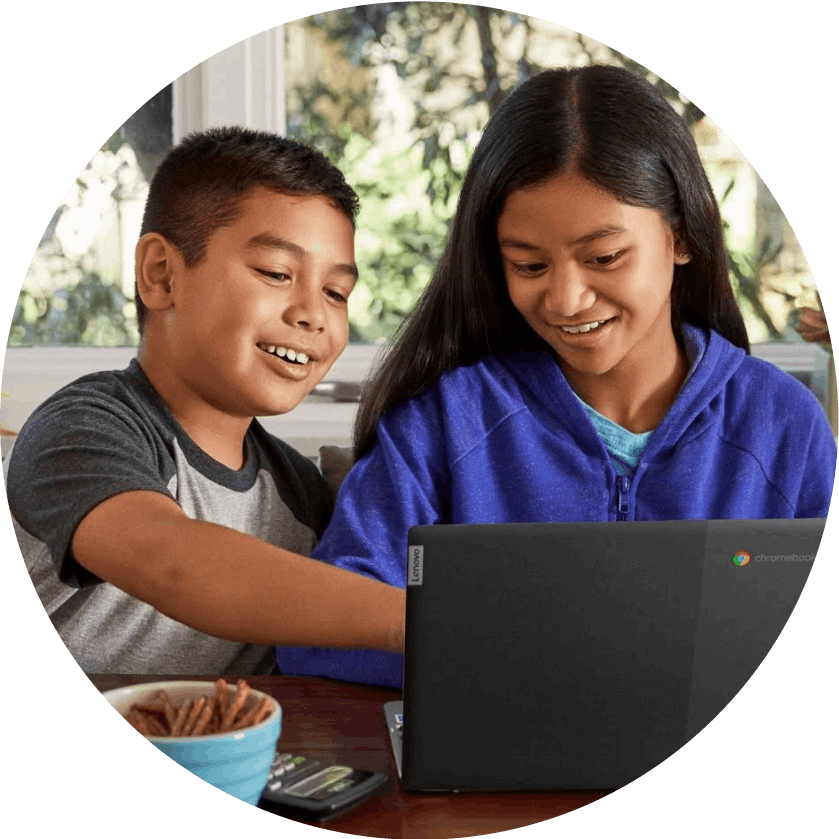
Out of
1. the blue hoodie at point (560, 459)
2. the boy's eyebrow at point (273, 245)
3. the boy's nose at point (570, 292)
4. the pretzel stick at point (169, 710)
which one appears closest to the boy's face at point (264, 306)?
the boy's eyebrow at point (273, 245)

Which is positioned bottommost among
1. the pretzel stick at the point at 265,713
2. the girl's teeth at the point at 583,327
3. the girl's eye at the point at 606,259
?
the pretzel stick at the point at 265,713

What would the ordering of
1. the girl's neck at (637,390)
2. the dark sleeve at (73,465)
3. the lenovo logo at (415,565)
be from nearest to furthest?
the lenovo logo at (415,565), the dark sleeve at (73,465), the girl's neck at (637,390)

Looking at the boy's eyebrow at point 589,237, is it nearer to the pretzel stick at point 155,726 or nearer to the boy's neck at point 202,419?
the boy's neck at point 202,419

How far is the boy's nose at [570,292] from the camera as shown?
141 centimetres

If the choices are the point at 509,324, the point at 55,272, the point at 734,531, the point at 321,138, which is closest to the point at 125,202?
the point at 55,272

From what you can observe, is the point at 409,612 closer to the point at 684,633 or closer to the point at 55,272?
the point at 684,633

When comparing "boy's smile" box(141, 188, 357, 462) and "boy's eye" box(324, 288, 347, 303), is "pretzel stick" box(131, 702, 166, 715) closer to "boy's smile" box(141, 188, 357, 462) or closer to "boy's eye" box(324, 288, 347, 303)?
"boy's smile" box(141, 188, 357, 462)

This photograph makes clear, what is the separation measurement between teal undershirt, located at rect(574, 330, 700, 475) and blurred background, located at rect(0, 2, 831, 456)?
0.18m

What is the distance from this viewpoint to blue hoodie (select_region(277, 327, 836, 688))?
1.45 meters

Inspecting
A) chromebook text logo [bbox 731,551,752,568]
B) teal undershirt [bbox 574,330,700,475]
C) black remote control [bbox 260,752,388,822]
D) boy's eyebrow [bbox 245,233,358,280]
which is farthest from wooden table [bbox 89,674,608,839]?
boy's eyebrow [bbox 245,233,358,280]

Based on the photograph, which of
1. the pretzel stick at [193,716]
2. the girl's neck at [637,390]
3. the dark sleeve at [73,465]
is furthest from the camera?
the girl's neck at [637,390]

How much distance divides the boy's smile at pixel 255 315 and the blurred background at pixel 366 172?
0.03 meters

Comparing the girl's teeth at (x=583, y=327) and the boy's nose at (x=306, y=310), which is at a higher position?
the boy's nose at (x=306, y=310)

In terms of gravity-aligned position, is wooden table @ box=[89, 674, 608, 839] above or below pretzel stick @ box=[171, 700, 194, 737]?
below
